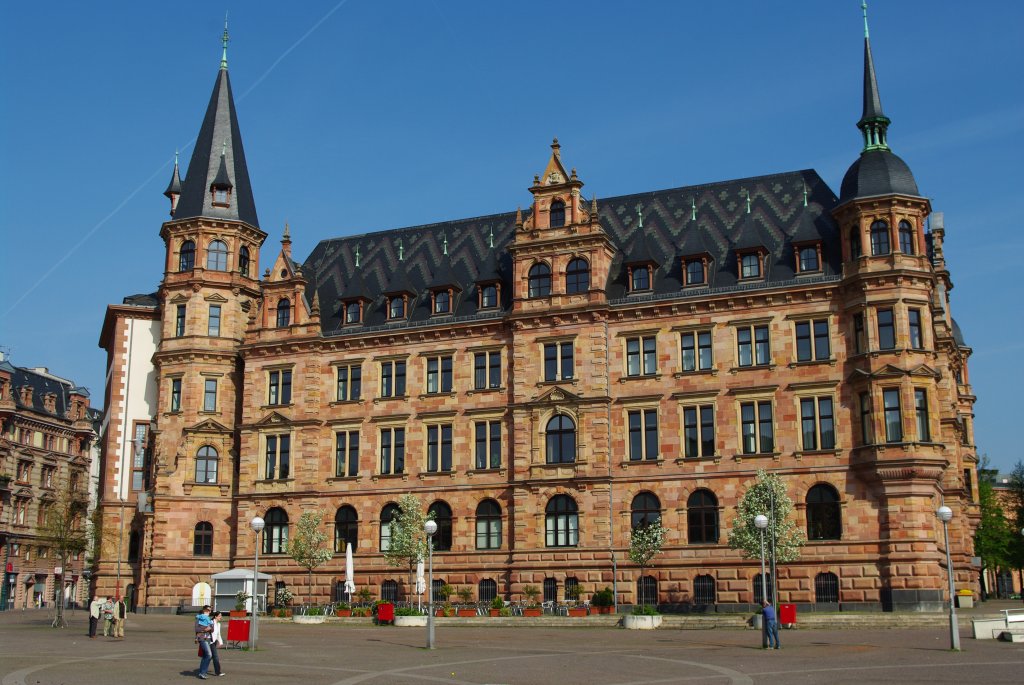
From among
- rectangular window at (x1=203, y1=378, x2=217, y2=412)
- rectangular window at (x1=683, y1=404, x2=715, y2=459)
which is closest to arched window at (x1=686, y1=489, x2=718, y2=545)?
rectangular window at (x1=683, y1=404, x2=715, y2=459)

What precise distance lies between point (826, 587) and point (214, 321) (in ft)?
122

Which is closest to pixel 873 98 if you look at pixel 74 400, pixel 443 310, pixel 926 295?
pixel 926 295

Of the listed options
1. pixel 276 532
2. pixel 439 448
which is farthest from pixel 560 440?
pixel 276 532

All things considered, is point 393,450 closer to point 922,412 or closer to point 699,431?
point 699,431

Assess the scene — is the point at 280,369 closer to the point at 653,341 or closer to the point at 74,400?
the point at 653,341

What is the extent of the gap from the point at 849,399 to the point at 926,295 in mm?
6036

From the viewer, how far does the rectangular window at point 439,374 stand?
2418 inches

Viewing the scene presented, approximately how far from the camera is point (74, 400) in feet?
345

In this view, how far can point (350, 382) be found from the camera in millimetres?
63781

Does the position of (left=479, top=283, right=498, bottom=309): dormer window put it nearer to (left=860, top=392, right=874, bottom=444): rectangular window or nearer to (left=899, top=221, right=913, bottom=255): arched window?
(left=860, top=392, right=874, bottom=444): rectangular window

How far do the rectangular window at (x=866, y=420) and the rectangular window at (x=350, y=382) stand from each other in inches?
1059

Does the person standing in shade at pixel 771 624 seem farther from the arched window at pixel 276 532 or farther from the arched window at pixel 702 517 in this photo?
the arched window at pixel 276 532

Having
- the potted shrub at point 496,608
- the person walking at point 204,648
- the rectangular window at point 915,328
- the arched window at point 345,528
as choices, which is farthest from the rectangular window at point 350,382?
the person walking at point 204,648

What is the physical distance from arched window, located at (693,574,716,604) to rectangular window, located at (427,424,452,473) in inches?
566
